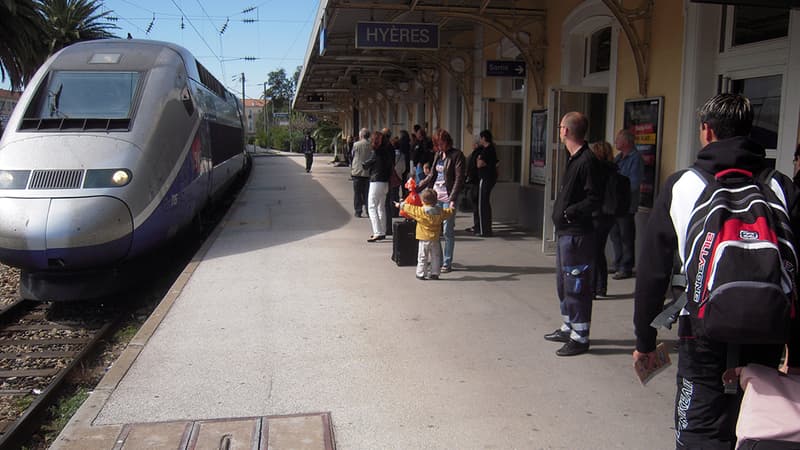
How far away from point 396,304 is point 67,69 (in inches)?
206

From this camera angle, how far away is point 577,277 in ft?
16.5

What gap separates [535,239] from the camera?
10500mm

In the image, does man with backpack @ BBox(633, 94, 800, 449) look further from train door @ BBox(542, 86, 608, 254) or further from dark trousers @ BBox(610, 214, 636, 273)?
train door @ BBox(542, 86, 608, 254)

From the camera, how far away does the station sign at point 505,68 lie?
10859 mm

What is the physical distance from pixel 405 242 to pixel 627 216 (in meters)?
2.63

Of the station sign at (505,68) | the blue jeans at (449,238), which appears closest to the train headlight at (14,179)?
the blue jeans at (449,238)

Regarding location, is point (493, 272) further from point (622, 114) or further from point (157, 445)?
point (157, 445)

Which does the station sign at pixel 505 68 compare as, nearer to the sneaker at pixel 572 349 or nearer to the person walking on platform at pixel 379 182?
the person walking on platform at pixel 379 182

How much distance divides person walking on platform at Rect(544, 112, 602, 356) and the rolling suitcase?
3.36m

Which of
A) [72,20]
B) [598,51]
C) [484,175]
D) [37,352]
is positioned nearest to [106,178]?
[37,352]

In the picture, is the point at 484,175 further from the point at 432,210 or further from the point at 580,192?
the point at 580,192

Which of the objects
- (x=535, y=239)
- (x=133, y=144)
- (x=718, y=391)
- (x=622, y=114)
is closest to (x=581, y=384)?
(x=718, y=391)

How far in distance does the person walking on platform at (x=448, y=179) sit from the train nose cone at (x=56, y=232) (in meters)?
3.69

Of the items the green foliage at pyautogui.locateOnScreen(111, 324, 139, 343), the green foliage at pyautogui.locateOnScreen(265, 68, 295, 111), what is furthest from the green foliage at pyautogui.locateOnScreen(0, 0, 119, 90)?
the green foliage at pyautogui.locateOnScreen(265, 68, 295, 111)
